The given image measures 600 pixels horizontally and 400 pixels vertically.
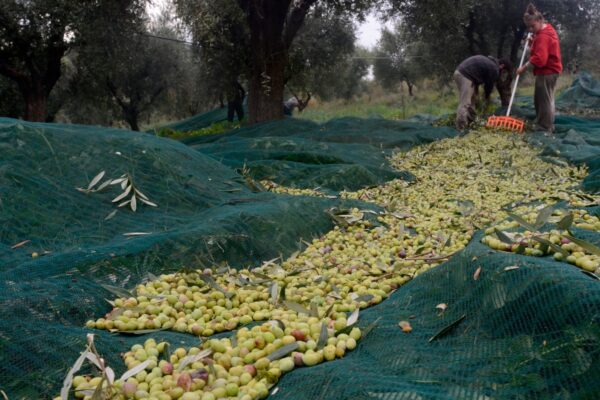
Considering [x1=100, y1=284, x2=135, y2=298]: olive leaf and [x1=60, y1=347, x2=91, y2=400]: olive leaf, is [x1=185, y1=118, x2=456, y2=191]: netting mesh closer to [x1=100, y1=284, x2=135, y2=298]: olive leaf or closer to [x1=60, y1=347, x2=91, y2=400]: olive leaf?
[x1=100, y1=284, x2=135, y2=298]: olive leaf

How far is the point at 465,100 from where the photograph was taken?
10.7 metres

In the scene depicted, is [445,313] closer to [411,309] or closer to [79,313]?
[411,309]

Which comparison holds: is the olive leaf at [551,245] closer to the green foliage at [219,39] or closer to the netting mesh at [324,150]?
the netting mesh at [324,150]

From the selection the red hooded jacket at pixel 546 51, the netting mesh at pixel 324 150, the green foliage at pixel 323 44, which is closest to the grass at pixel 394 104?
the green foliage at pixel 323 44

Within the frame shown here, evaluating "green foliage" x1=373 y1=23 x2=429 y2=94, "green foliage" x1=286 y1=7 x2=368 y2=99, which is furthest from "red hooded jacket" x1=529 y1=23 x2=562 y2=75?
"green foliage" x1=373 y1=23 x2=429 y2=94

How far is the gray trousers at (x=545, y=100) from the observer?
32.0 feet

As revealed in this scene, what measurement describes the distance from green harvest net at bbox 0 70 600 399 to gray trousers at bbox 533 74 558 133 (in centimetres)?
517

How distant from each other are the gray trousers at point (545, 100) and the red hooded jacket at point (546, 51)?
136mm

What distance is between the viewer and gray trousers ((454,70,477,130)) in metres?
10.6

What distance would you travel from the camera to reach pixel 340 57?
1905cm

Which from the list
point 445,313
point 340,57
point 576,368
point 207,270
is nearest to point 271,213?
point 207,270

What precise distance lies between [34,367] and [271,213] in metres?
2.22

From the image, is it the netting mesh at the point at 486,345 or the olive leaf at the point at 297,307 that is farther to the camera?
the olive leaf at the point at 297,307

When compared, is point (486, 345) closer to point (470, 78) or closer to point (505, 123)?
point (505, 123)
